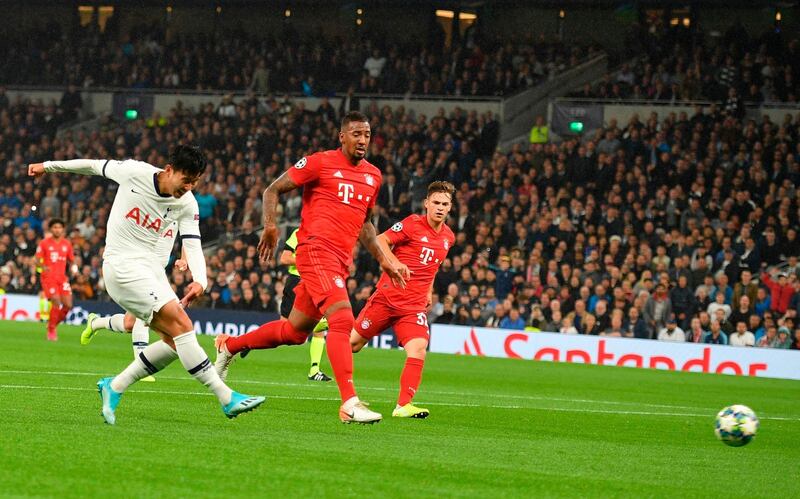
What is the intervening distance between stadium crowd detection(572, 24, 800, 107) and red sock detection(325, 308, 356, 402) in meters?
21.6

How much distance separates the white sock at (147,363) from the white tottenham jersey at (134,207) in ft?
2.29

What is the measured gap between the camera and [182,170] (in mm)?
9484

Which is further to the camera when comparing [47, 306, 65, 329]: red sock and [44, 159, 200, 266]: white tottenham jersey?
[47, 306, 65, 329]: red sock

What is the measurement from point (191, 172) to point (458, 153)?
2335 cm

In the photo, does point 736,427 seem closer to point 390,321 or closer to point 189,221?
point 390,321

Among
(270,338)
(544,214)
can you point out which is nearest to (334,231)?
(270,338)

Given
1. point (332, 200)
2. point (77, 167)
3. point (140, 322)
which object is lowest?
point (140, 322)

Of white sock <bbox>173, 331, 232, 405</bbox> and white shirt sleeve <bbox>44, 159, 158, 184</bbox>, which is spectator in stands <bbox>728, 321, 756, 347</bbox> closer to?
white sock <bbox>173, 331, 232, 405</bbox>

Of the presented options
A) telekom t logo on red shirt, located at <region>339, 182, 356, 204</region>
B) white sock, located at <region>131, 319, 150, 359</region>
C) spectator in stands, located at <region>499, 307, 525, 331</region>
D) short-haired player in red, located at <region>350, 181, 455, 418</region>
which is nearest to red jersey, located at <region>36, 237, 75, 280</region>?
spectator in stands, located at <region>499, 307, 525, 331</region>

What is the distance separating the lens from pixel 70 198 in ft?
118

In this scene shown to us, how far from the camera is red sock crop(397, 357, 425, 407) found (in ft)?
39.1

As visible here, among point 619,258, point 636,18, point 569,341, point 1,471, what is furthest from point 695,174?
point 1,471

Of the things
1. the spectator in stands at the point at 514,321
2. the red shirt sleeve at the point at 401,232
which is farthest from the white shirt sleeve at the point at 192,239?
the spectator in stands at the point at 514,321

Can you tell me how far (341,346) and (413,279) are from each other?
2.59 metres
